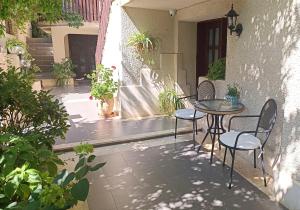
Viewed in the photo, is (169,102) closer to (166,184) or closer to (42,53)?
(166,184)

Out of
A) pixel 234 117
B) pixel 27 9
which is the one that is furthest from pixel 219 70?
pixel 27 9

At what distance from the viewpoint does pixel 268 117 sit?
361cm

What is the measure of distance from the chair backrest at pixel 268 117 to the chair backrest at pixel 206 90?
1.58m

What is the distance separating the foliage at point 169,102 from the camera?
6.72 metres

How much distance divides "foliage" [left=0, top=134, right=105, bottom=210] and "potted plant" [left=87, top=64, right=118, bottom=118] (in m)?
4.65

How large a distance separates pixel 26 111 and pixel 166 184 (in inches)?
77.8

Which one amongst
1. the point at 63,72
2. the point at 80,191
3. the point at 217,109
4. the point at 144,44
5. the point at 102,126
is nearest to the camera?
the point at 80,191

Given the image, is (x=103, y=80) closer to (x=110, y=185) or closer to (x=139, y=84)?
(x=139, y=84)

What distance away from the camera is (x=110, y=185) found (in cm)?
350

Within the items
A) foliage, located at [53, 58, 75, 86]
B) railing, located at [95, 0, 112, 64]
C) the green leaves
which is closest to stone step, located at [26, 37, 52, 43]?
foliage, located at [53, 58, 75, 86]

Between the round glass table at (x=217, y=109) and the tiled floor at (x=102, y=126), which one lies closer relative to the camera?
the round glass table at (x=217, y=109)

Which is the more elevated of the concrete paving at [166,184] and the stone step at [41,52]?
the stone step at [41,52]

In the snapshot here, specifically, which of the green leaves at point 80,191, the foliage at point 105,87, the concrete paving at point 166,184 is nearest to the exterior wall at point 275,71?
the concrete paving at point 166,184

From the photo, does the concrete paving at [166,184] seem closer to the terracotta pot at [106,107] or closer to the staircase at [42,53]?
the terracotta pot at [106,107]
